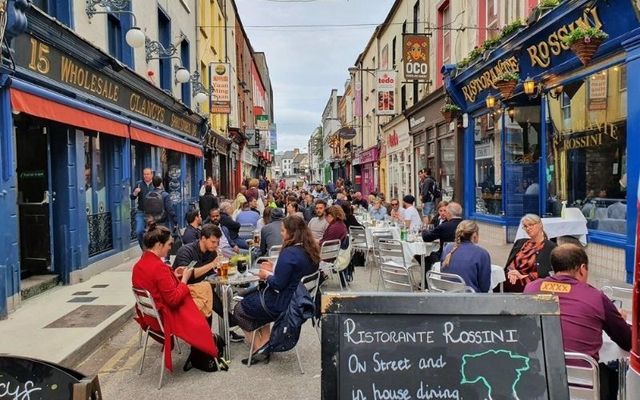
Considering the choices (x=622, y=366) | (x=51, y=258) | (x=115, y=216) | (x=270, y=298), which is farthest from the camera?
(x=115, y=216)

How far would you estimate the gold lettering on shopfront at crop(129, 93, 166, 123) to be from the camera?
38.2 ft

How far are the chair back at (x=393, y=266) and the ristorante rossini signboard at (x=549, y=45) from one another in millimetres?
4281

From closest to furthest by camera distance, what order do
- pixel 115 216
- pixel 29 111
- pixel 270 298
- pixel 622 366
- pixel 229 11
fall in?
pixel 622 366 < pixel 270 298 < pixel 29 111 < pixel 115 216 < pixel 229 11

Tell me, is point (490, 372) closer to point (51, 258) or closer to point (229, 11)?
point (51, 258)

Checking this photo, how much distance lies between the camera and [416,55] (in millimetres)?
15805

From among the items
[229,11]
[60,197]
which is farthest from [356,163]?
[60,197]

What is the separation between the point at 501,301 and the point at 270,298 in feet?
9.96

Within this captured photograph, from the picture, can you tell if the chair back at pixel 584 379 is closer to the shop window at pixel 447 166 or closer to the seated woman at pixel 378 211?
the seated woman at pixel 378 211

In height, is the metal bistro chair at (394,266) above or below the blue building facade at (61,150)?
below

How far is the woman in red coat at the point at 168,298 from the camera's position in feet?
14.7

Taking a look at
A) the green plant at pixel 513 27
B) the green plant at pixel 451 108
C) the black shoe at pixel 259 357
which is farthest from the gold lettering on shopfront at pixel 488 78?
the black shoe at pixel 259 357

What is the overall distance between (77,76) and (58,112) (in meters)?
1.46

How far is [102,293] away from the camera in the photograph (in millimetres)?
7863

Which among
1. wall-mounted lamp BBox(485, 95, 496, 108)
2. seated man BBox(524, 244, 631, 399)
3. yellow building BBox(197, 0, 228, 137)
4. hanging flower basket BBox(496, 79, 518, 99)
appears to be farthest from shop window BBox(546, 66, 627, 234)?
yellow building BBox(197, 0, 228, 137)
